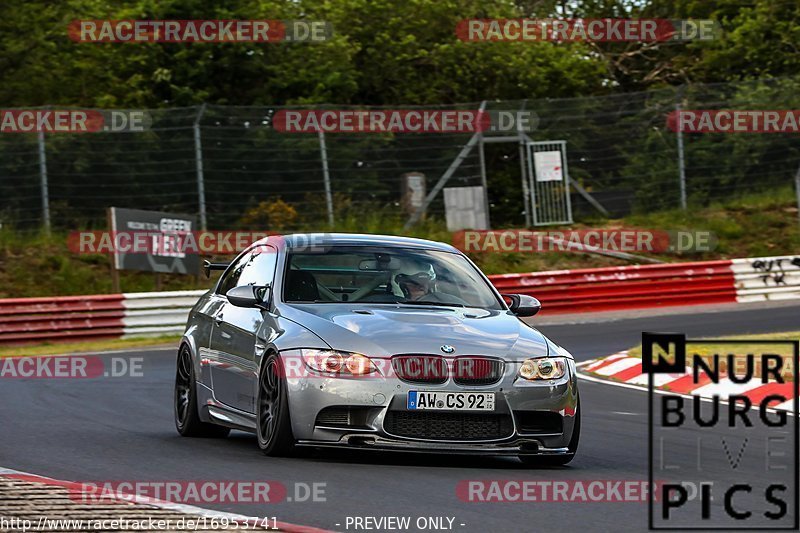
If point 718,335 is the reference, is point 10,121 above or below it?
above

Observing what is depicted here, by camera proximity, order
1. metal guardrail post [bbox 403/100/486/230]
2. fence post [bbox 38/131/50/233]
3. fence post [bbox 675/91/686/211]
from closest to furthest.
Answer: fence post [bbox 38/131/50/233], metal guardrail post [bbox 403/100/486/230], fence post [bbox 675/91/686/211]

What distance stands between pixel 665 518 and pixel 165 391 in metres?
8.20

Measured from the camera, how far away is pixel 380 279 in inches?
390

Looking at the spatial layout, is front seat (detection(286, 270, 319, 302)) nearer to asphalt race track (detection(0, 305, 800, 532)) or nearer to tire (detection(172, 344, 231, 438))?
asphalt race track (detection(0, 305, 800, 532))

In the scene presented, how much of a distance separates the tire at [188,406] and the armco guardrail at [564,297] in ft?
38.9

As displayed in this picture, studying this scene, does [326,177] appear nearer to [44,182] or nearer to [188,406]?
[44,182]

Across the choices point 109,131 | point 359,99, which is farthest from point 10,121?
point 359,99

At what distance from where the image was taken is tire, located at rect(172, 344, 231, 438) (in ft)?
34.9

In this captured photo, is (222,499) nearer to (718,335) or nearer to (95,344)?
(718,335)

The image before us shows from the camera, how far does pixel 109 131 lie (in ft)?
86.9

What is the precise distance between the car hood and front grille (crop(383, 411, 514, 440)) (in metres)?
0.35

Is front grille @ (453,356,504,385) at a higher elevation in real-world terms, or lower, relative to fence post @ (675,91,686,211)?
lower

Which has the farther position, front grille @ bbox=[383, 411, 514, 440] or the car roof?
the car roof

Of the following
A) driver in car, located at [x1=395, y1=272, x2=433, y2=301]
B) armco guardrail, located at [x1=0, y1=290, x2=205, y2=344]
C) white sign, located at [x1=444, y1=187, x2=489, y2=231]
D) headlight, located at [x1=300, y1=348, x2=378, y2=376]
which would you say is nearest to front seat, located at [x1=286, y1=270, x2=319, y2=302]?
driver in car, located at [x1=395, y1=272, x2=433, y2=301]
